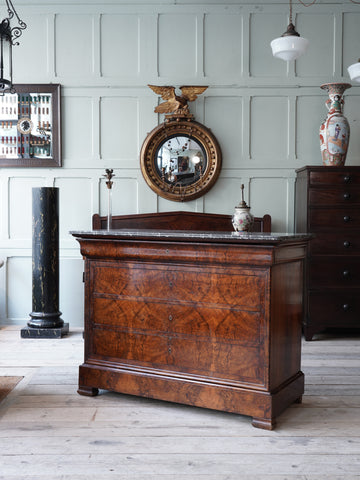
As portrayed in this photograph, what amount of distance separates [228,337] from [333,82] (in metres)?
3.50

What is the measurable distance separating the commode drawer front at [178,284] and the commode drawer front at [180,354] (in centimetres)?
25

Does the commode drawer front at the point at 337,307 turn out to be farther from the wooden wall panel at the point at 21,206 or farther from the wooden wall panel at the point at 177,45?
the wooden wall panel at the point at 21,206

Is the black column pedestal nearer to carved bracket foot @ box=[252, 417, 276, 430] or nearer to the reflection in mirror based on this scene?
the reflection in mirror

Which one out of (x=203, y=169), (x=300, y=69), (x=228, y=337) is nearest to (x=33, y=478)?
(x=228, y=337)

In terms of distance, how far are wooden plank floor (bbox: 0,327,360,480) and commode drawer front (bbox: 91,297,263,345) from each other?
494 mm

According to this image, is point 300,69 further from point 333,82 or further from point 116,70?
point 116,70

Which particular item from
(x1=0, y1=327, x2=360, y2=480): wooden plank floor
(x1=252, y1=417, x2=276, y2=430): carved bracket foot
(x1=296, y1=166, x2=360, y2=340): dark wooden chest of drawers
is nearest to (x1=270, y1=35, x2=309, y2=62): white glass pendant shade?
(x1=296, y1=166, x2=360, y2=340): dark wooden chest of drawers

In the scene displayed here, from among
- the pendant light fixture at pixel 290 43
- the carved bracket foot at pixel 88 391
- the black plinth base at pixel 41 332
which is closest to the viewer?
the carved bracket foot at pixel 88 391

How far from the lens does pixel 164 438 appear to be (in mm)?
2754

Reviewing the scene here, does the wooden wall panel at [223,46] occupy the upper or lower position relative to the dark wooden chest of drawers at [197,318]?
upper

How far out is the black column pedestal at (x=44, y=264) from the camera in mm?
4996

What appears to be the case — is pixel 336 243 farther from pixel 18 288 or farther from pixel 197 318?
pixel 18 288

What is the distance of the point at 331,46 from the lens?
5.36m

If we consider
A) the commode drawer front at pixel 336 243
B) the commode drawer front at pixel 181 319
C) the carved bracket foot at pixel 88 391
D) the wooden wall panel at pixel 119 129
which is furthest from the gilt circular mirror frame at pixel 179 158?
the carved bracket foot at pixel 88 391
